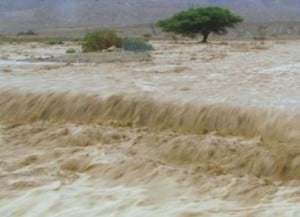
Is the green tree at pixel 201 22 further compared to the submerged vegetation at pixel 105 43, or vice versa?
the green tree at pixel 201 22

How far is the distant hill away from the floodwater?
213 ft

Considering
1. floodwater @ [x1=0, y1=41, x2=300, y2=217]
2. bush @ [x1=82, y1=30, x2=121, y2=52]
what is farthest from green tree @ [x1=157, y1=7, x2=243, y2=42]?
floodwater @ [x1=0, y1=41, x2=300, y2=217]

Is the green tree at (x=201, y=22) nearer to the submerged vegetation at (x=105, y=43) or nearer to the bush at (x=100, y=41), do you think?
the submerged vegetation at (x=105, y=43)

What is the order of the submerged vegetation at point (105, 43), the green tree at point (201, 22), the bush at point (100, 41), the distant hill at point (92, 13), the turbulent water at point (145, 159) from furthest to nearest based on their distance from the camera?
the distant hill at point (92, 13) < the green tree at point (201, 22) < the bush at point (100, 41) < the submerged vegetation at point (105, 43) < the turbulent water at point (145, 159)

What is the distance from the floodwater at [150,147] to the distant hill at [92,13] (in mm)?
64813

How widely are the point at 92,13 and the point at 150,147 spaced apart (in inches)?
3192

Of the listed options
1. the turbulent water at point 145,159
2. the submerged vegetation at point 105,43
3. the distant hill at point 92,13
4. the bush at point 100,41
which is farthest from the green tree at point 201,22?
the distant hill at point 92,13

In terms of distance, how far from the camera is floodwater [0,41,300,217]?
7.21 meters

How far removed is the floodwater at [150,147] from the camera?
721 cm

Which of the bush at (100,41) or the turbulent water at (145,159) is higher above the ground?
the bush at (100,41)

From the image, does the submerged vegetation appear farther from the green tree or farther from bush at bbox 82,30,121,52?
the green tree

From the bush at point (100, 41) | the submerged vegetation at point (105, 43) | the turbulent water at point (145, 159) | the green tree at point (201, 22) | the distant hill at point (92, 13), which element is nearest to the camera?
the turbulent water at point (145, 159)

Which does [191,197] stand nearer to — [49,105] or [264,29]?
[49,105]

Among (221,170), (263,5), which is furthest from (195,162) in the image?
(263,5)
